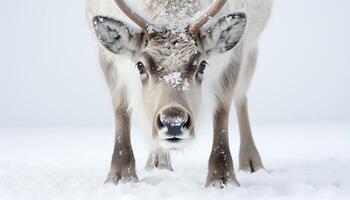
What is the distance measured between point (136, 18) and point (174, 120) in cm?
125

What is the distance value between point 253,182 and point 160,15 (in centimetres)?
190

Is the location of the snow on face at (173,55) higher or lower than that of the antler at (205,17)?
lower

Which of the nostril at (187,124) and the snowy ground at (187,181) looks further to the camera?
the snowy ground at (187,181)

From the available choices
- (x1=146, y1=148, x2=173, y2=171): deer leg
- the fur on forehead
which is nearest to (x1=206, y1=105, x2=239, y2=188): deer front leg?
the fur on forehead

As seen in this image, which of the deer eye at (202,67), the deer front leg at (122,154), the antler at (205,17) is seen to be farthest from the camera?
the deer front leg at (122,154)

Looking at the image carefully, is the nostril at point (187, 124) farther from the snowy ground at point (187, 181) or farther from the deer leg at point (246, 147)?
the deer leg at point (246, 147)

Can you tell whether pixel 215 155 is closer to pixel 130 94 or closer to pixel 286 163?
pixel 130 94

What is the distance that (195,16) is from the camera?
289 inches

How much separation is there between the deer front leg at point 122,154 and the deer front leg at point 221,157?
2.75ft

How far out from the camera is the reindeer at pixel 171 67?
6.84 metres

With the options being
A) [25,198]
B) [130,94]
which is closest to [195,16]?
[130,94]

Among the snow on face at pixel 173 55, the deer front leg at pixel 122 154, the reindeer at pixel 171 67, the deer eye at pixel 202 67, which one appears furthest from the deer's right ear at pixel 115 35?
the deer front leg at pixel 122 154

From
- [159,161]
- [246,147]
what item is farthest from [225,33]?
[159,161]

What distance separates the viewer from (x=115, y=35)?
7.45m
